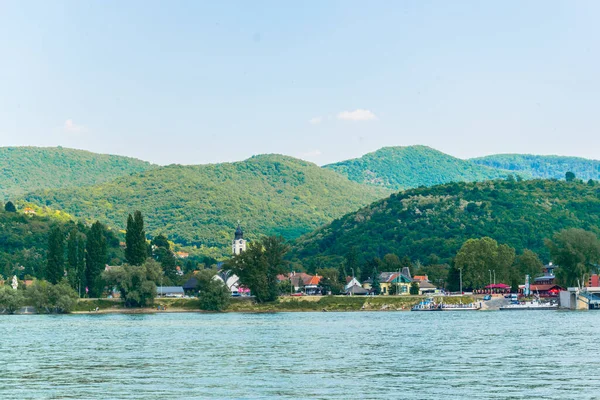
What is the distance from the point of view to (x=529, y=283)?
568 feet

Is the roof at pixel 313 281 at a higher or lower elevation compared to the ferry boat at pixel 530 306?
higher

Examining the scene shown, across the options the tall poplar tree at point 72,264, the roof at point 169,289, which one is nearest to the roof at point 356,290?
the roof at point 169,289

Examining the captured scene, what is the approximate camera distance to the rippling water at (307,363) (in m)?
42.1

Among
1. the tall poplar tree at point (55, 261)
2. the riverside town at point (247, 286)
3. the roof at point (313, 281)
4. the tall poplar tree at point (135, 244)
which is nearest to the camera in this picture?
the riverside town at point (247, 286)

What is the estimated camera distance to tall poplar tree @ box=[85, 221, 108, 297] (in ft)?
486

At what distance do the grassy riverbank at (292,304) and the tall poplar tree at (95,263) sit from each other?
260 cm

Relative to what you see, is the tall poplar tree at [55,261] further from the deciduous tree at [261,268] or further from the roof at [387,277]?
the roof at [387,277]

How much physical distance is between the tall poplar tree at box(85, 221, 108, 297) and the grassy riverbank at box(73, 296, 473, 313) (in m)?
2.60

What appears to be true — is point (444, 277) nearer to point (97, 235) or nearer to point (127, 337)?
point (97, 235)

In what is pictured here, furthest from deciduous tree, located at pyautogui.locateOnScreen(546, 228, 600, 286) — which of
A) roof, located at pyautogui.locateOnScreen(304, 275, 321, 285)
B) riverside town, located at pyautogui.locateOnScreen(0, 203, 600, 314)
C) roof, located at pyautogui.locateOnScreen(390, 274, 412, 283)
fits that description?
roof, located at pyautogui.locateOnScreen(304, 275, 321, 285)

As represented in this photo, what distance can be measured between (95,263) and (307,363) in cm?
10012

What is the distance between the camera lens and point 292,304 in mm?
151625

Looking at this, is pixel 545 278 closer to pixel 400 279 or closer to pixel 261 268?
pixel 400 279

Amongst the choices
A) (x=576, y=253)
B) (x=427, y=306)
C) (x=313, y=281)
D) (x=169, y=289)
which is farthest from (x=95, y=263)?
(x=576, y=253)
